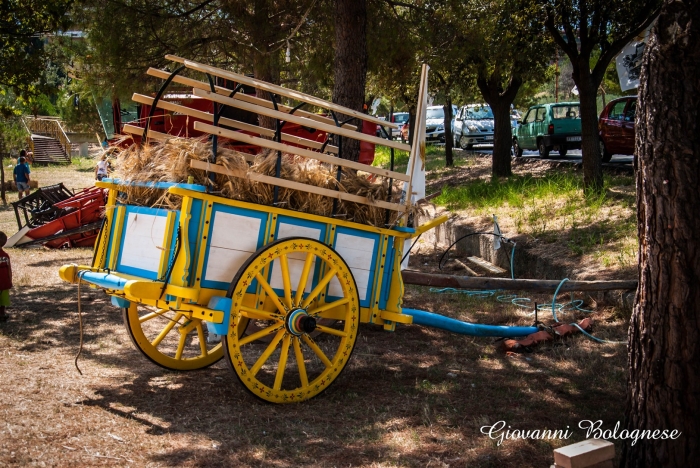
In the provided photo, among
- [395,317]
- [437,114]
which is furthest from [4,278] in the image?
[437,114]

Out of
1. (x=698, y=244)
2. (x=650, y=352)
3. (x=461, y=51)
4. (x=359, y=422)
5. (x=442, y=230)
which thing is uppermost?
(x=461, y=51)

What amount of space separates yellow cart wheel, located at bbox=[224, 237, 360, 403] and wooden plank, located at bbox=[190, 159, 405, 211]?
33 centimetres

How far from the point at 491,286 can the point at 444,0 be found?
20.7 ft

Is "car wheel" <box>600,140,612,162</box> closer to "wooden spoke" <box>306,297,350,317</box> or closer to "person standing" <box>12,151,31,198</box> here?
"wooden spoke" <box>306,297,350,317</box>

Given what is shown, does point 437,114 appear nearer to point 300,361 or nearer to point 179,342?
point 179,342

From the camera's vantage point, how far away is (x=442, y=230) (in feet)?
42.9

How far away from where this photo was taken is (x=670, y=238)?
3.52 m

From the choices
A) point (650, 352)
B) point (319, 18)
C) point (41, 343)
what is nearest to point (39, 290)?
point (41, 343)

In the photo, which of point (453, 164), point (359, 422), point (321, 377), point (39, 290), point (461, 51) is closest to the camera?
point (359, 422)

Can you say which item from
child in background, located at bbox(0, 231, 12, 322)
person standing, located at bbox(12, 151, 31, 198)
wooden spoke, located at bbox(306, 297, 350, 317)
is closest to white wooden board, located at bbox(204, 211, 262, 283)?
wooden spoke, located at bbox(306, 297, 350, 317)

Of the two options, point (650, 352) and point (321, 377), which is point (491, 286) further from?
point (650, 352)

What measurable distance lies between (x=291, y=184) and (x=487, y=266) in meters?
5.77

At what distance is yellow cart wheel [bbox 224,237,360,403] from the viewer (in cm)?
448

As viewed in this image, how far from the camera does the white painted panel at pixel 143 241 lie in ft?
15.2
